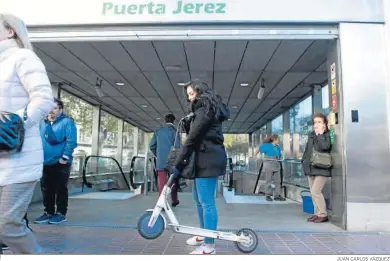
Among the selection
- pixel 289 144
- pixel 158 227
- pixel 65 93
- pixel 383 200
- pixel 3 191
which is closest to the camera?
pixel 3 191

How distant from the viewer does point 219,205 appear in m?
6.20

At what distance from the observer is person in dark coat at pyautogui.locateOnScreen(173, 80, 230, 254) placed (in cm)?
291

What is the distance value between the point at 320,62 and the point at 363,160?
2740mm

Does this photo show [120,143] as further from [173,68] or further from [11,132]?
[11,132]

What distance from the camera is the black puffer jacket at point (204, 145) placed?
2.89 m

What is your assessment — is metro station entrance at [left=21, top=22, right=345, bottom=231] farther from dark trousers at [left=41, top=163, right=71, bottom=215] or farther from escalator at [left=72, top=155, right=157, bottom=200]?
dark trousers at [left=41, top=163, right=71, bottom=215]

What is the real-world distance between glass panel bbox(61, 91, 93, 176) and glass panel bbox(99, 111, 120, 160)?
929mm

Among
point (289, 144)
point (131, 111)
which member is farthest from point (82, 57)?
point (289, 144)

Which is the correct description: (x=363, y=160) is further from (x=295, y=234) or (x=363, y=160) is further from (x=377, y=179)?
(x=295, y=234)

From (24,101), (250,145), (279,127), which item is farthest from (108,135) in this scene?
(24,101)

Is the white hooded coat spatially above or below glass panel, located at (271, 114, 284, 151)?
below

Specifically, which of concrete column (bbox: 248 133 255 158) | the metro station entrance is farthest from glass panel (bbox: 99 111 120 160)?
concrete column (bbox: 248 133 255 158)

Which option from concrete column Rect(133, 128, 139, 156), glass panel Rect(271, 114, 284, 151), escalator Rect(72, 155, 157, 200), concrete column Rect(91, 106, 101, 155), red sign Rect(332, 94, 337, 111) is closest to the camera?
red sign Rect(332, 94, 337, 111)

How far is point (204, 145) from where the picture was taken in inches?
117
